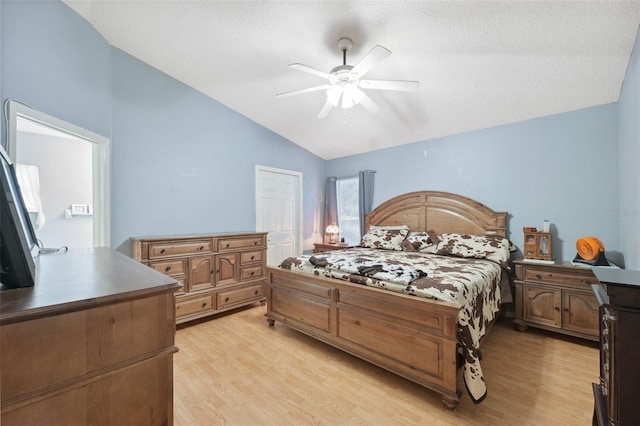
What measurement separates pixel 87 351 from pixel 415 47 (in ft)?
9.07

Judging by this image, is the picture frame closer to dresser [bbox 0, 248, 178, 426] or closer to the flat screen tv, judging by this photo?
dresser [bbox 0, 248, 178, 426]

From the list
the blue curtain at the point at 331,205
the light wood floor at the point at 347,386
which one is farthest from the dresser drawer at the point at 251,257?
the blue curtain at the point at 331,205

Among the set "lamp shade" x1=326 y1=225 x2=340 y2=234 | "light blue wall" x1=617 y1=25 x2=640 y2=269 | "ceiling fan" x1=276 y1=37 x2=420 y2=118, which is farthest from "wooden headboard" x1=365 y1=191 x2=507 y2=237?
"ceiling fan" x1=276 y1=37 x2=420 y2=118

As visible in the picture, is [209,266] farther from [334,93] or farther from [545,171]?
[545,171]

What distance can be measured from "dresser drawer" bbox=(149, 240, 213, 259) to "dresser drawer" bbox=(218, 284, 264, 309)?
0.59m

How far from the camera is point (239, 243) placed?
3461 mm

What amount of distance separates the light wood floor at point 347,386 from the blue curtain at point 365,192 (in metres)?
2.49

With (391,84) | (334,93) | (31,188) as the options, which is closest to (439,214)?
(391,84)

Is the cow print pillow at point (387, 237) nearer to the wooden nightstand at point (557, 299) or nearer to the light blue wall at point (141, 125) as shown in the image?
the wooden nightstand at point (557, 299)

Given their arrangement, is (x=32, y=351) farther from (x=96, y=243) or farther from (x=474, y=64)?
(x=474, y=64)

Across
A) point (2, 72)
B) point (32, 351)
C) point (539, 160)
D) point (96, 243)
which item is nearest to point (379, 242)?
point (539, 160)

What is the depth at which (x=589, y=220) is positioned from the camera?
9.32 feet

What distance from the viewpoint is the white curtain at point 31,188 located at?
288 cm

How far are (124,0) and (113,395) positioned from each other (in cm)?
286
